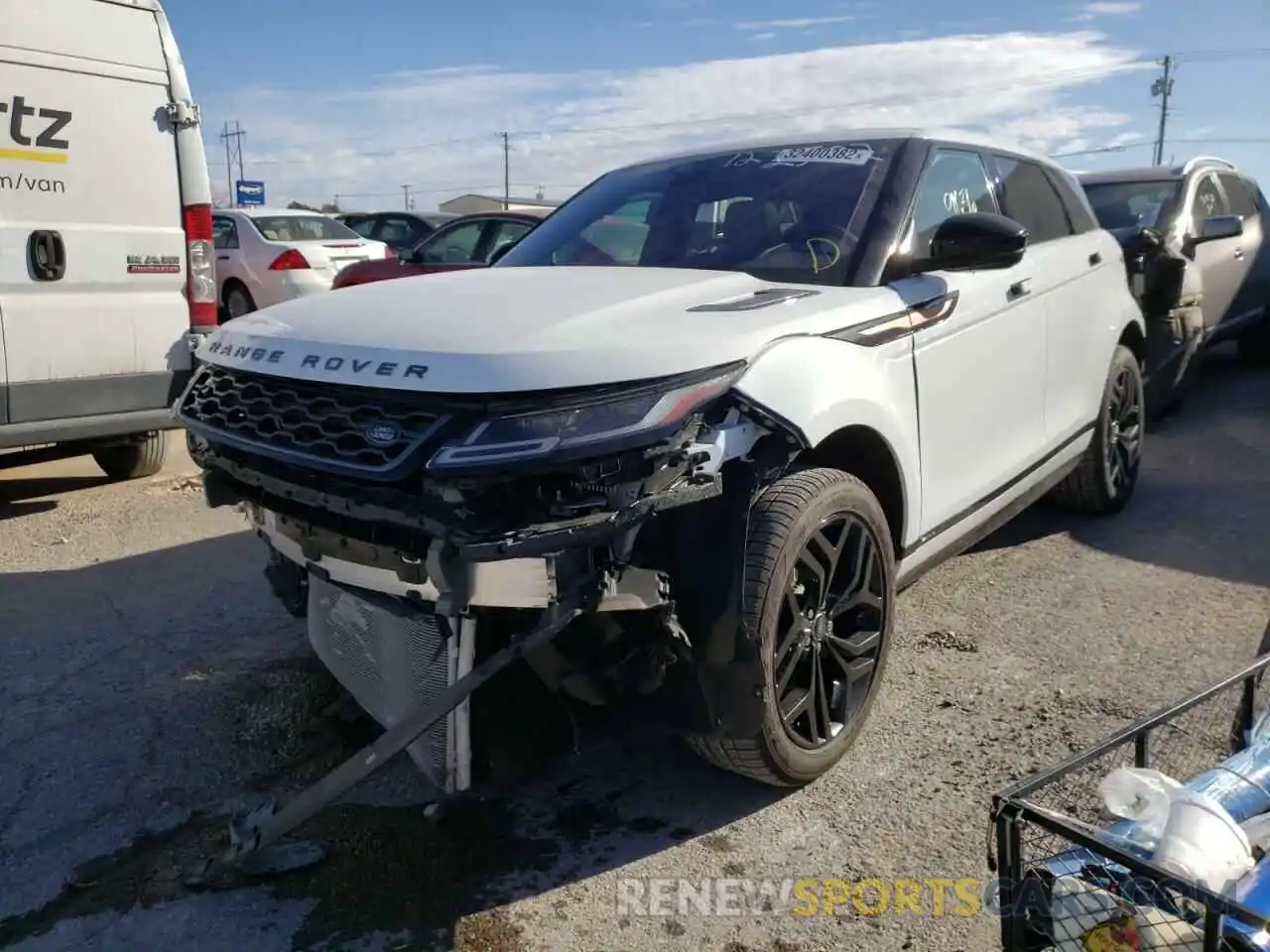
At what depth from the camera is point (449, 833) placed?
112 inches

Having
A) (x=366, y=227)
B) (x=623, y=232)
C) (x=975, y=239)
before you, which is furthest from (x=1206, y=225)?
(x=366, y=227)

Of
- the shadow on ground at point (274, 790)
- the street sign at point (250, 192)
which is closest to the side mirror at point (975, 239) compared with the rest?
the shadow on ground at point (274, 790)

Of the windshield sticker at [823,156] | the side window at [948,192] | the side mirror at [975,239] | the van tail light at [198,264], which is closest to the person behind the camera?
the side mirror at [975,239]

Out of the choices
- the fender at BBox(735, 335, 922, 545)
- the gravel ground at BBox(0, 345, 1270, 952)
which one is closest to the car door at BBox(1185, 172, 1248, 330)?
the gravel ground at BBox(0, 345, 1270, 952)

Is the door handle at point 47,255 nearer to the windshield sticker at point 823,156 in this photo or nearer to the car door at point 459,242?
the windshield sticker at point 823,156

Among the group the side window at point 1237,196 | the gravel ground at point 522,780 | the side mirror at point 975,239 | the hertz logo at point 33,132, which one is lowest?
the gravel ground at point 522,780

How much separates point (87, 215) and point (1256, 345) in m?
8.93

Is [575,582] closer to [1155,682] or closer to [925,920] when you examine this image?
[925,920]

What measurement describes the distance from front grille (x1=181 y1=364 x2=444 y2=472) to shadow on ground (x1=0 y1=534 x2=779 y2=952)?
0.64 meters

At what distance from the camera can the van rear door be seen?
5121 millimetres

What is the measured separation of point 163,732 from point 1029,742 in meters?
2.58

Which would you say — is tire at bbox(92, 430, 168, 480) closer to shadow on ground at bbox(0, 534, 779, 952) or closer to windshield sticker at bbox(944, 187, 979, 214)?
shadow on ground at bbox(0, 534, 779, 952)

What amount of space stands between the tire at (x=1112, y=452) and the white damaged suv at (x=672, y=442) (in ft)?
4.14

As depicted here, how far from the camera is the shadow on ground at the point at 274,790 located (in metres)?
2.62
